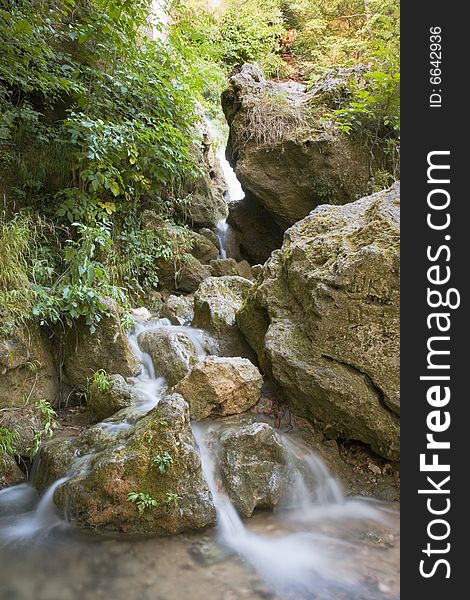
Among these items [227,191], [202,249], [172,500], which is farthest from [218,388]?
[227,191]

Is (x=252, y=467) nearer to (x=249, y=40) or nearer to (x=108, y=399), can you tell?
(x=108, y=399)

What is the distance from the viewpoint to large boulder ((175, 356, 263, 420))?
3.71 metres

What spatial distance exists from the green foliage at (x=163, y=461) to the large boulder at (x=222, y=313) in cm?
214

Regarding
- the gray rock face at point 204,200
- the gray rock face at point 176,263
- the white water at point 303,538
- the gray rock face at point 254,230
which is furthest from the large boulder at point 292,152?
the white water at point 303,538

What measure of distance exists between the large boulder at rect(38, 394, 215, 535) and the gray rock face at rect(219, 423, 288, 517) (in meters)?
0.27

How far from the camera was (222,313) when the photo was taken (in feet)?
17.3

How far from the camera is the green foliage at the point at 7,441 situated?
10.8ft

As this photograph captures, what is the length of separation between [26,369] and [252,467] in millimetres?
2508

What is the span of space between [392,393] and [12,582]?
2991 mm

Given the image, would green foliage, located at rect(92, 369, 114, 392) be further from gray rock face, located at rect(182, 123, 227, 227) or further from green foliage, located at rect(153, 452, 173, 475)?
gray rock face, located at rect(182, 123, 227, 227)

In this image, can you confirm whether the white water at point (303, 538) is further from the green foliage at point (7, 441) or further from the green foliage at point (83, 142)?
the green foliage at point (83, 142)

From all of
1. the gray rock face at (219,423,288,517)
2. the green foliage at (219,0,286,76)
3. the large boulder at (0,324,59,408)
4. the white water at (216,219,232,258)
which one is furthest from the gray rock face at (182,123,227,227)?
the gray rock face at (219,423,288,517)

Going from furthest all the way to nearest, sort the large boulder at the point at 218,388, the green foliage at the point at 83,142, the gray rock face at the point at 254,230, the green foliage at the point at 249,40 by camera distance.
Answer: the green foliage at the point at 249,40 → the gray rock face at the point at 254,230 → the green foliage at the point at 83,142 → the large boulder at the point at 218,388

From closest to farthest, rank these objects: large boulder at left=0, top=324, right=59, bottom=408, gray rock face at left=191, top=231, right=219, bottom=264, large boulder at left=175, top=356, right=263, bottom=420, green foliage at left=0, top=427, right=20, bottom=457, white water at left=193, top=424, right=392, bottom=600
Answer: white water at left=193, top=424, right=392, bottom=600 → green foliage at left=0, top=427, right=20, bottom=457 → large boulder at left=175, top=356, right=263, bottom=420 → large boulder at left=0, top=324, right=59, bottom=408 → gray rock face at left=191, top=231, right=219, bottom=264
